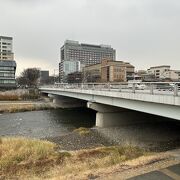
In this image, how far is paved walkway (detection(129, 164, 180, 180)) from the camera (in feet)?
Answer: 38.4

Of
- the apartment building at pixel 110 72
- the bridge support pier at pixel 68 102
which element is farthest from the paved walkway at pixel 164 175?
the apartment building at pixel 110 72

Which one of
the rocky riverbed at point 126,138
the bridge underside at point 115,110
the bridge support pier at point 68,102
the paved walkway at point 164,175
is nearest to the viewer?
the paved walkway at point 164,175

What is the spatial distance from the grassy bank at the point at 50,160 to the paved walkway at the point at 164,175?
294 centimetres

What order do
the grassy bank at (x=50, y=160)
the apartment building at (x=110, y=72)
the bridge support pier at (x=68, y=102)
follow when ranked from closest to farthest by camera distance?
the grassy bank at (x=50, y=160)
the bridge support pier at (x=68, y=102)
the apartment building at (x=110, y=72)

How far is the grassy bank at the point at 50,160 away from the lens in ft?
44.4

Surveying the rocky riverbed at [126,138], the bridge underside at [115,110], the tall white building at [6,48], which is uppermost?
the tall white building at [6,48]

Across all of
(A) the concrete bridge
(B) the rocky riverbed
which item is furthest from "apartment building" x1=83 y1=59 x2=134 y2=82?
(B) the rocky riverbed

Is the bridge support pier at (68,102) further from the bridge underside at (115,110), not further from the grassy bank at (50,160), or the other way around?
the grassy bank at (50,160)

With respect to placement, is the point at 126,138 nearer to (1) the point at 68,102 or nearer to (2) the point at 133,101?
(2) the point at 133,101

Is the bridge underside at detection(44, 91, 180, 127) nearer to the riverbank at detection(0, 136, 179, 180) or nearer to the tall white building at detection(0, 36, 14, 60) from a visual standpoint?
the riverbank at detection(0, 136, 179, 180)

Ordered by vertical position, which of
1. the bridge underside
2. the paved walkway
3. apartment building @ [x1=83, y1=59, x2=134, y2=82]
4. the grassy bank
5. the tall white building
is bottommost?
the grassy bank

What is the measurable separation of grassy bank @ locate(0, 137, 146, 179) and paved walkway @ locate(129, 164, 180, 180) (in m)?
2.94

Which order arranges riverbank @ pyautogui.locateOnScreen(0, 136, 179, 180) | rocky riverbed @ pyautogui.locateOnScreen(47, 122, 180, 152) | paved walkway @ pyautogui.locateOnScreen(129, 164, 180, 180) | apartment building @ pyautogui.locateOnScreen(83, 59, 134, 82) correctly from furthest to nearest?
apartment building @ pyautogui.locateOnScreen(83, 59, 134, 82) < rocky riverbed @ pyautogui.locateOnScreen(47, 122, 180, 152) < riverbank @ pyautogui.locateOnScreen(0, 136, 179, 180) < paved walkway @ pyautogui.locateOnScreen(129, 164, 180, 180)

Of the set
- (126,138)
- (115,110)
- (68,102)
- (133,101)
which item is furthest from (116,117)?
(68,102)
